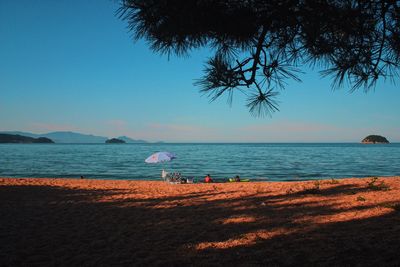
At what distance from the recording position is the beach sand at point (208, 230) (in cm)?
433

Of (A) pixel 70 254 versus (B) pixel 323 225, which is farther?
(B) pixel 323 225

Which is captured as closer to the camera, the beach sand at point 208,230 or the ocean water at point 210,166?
the beach sand at point 208,230

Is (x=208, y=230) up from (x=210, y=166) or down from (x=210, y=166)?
up

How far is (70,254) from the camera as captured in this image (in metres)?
4.68

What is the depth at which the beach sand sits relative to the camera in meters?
4.33

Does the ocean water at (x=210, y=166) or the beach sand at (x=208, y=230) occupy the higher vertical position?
the beach sand at (x=208, y=230)

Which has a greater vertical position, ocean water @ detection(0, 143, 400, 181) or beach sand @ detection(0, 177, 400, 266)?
beach sand @ detection(0, 177, 400, 266)

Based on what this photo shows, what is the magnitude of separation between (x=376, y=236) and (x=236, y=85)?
13.2 feet

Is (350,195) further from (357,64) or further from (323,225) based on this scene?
(357,64)

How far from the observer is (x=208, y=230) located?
598 centimetres

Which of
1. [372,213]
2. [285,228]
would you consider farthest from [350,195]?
[285,228]

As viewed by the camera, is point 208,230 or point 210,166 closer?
point 208,230

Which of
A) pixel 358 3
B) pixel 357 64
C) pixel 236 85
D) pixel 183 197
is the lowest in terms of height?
pixel 183 197

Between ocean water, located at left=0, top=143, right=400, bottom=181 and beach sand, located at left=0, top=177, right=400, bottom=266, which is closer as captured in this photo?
beach sand, located at left=0, top=177, right=400, bottom=266
